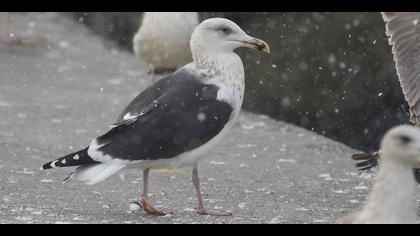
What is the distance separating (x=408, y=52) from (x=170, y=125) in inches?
79.1

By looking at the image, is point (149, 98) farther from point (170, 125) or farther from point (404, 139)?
point (404, 139)

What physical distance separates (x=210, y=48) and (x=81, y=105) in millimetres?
4666

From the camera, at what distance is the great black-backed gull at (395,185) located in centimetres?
450

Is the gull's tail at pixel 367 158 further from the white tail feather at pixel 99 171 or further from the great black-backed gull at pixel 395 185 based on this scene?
the great black-backed gull at pixel 395 185

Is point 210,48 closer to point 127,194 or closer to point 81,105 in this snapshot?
point 127,194

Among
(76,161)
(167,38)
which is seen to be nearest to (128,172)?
(76,161)

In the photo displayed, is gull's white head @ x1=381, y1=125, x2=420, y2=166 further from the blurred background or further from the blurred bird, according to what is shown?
the blurred bird

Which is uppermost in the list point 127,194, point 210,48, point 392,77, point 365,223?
point 392,77

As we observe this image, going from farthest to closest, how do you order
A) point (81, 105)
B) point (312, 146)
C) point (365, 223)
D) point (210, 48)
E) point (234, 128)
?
point (81, 105) < point (234, 128) < point (312, 146) < point (210, 48) < point (365, 223)

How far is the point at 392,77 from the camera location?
947 centimetres

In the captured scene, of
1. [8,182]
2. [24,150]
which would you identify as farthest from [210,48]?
[24,150]

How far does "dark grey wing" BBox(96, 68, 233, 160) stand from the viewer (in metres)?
6.00

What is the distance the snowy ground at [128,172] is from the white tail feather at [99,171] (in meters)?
0.26

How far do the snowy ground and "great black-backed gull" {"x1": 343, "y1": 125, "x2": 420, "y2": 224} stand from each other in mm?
1552
